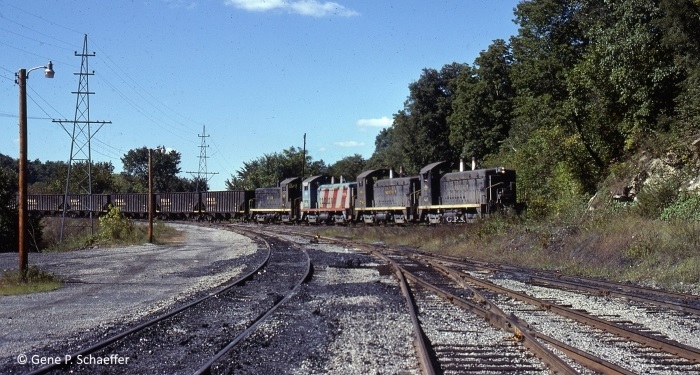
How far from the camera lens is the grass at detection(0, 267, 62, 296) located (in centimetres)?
1491

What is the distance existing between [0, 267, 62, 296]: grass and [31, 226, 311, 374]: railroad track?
14.3 ft

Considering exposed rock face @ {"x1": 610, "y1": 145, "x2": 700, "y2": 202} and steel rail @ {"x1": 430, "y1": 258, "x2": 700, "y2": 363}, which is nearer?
steel rail @ {"x1": 430, "y1": 258, "x2": 700, "y2": 363}

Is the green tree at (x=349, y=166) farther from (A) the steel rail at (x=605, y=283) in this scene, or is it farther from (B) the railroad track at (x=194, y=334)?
(B) the railroad track at (x=194, y=334)

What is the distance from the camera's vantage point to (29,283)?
15.7 metres

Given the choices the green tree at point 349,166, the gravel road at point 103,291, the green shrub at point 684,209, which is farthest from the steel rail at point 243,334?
the green tree at point 349,166

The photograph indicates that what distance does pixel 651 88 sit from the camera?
968 inches

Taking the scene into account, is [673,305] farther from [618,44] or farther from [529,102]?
[529,102]

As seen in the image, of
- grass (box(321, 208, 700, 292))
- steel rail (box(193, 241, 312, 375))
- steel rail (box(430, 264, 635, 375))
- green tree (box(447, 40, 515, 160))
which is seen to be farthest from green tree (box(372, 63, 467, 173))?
steel rail (box(430, 264, 635, 375))

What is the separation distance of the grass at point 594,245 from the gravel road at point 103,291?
27.6 ft

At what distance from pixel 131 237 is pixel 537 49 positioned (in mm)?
25284

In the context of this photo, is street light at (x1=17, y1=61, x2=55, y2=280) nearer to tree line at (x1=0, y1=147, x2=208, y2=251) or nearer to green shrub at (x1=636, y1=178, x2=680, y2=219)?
green shrub at (x1=636, y1=178, x2=680, y2=219)

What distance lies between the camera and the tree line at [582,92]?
2306 cm

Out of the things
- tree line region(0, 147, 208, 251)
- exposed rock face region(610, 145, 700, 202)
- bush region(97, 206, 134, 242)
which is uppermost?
tree line region(0, 147, 208, 251)

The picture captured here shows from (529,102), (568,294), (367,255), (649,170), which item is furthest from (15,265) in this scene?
(529,102)
